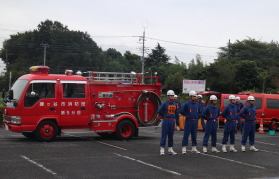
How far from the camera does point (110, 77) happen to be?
16781mm

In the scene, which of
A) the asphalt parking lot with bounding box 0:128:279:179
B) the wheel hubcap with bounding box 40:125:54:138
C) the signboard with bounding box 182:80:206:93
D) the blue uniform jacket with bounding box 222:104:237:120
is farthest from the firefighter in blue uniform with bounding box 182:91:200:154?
the signboard with bounding box 182:80:206:93

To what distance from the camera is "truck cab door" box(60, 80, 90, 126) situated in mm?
15141

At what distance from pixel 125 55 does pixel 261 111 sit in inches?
2838

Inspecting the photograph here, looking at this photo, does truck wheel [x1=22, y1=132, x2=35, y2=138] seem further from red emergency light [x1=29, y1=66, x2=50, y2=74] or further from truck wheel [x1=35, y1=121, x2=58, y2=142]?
red emergency light [x1=29, y1=66, x2=50, y2=74]

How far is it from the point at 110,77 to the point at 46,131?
3664 mm

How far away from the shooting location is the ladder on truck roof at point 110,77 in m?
16.4

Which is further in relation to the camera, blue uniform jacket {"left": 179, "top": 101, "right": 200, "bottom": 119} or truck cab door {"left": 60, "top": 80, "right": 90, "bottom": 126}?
truck cab door {"left": 60, "top": 80, "right": 90, "bottom": 126}

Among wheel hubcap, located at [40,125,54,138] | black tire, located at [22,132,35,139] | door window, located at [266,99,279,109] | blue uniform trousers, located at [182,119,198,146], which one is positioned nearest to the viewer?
blue uniform trousers, located at [182,119,198,146]

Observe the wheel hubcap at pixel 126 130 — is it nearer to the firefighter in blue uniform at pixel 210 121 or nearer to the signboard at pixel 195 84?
the firefighter in blue uniform at pixel 210 121

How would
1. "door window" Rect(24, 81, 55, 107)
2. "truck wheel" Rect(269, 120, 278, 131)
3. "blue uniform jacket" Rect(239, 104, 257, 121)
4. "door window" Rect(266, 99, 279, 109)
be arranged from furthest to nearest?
"door window" Rect(266, 99, 279, 109) → "truck wheel" Rect(269, 120, 278, 131) → "door window" Rect(24, 81, 55, 107) → "blue uniform jacket" Rect(239, 104, 257, 121)

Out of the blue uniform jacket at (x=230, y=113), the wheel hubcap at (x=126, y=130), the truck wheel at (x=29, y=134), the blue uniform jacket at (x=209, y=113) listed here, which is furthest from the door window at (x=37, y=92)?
the blue uniform jacket at (x=230, y=113)

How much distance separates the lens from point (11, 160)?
10633mm

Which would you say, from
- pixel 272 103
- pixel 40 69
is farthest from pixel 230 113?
pixel 272 103

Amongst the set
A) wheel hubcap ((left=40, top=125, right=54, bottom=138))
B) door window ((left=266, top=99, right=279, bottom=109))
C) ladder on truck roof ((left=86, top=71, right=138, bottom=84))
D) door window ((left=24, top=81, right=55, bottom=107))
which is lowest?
wheel hubcap ((left=40, top=125, right=54, bottom=138))
